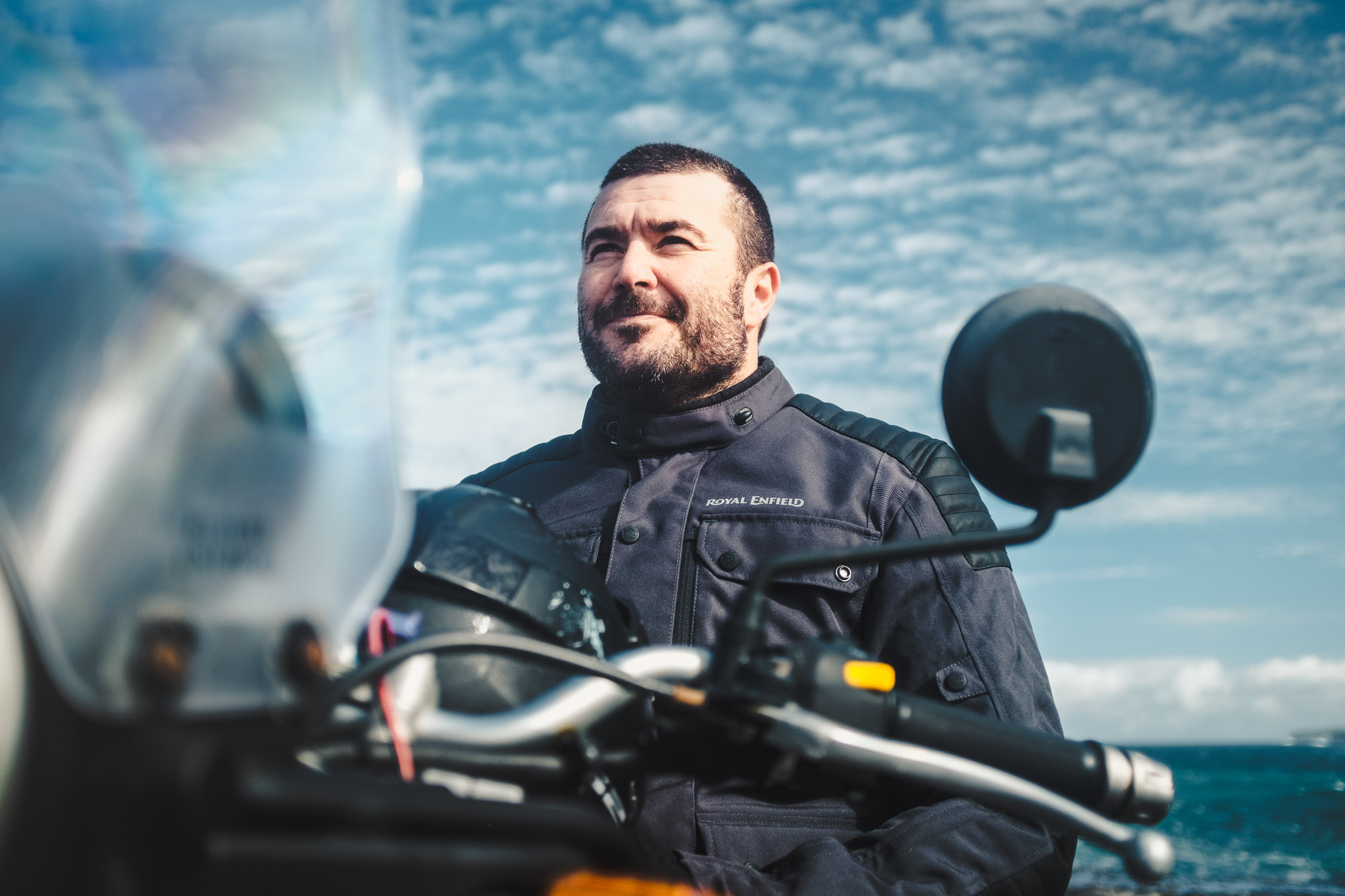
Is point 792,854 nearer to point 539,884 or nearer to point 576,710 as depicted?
point 576,710

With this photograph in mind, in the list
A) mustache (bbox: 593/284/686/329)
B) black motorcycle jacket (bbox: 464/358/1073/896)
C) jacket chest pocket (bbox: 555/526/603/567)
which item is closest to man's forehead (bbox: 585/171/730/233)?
mustache (bbox: 593/284/686/329)

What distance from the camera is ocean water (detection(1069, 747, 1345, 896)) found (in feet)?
65.0

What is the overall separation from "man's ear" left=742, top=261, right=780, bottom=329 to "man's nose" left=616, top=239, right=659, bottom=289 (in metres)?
0.40

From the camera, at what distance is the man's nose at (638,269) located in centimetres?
302

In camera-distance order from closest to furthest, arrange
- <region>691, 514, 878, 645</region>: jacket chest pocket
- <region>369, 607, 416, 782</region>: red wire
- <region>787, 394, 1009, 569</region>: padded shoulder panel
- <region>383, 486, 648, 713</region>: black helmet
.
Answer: <region>369, 607, 416, 782</region>: red wire, <region>383, 486, 648, 713</region>: black helmet, <region>691, 514, 878, 645</region>: jacket chest pocket, <region>787, 394, 1009, 569</region>: padded shoulder panel

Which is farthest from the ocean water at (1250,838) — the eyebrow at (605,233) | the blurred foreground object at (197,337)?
the blurred foreground object at (197,337)

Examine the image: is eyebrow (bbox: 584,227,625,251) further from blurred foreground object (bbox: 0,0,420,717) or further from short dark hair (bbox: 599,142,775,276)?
blurred foreground object (bbox: 0,0,420,717)

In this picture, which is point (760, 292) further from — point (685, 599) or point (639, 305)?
point (685, 599)

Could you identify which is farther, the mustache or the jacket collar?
the mustache

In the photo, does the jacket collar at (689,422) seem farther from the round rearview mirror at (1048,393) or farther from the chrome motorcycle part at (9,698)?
the chrome motorcycle part at (9,698)

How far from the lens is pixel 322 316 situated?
92 cm

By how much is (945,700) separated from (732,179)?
78.7 inches

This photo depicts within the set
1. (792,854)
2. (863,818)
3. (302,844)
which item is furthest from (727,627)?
(863,818)

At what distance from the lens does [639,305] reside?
302 centimetres
